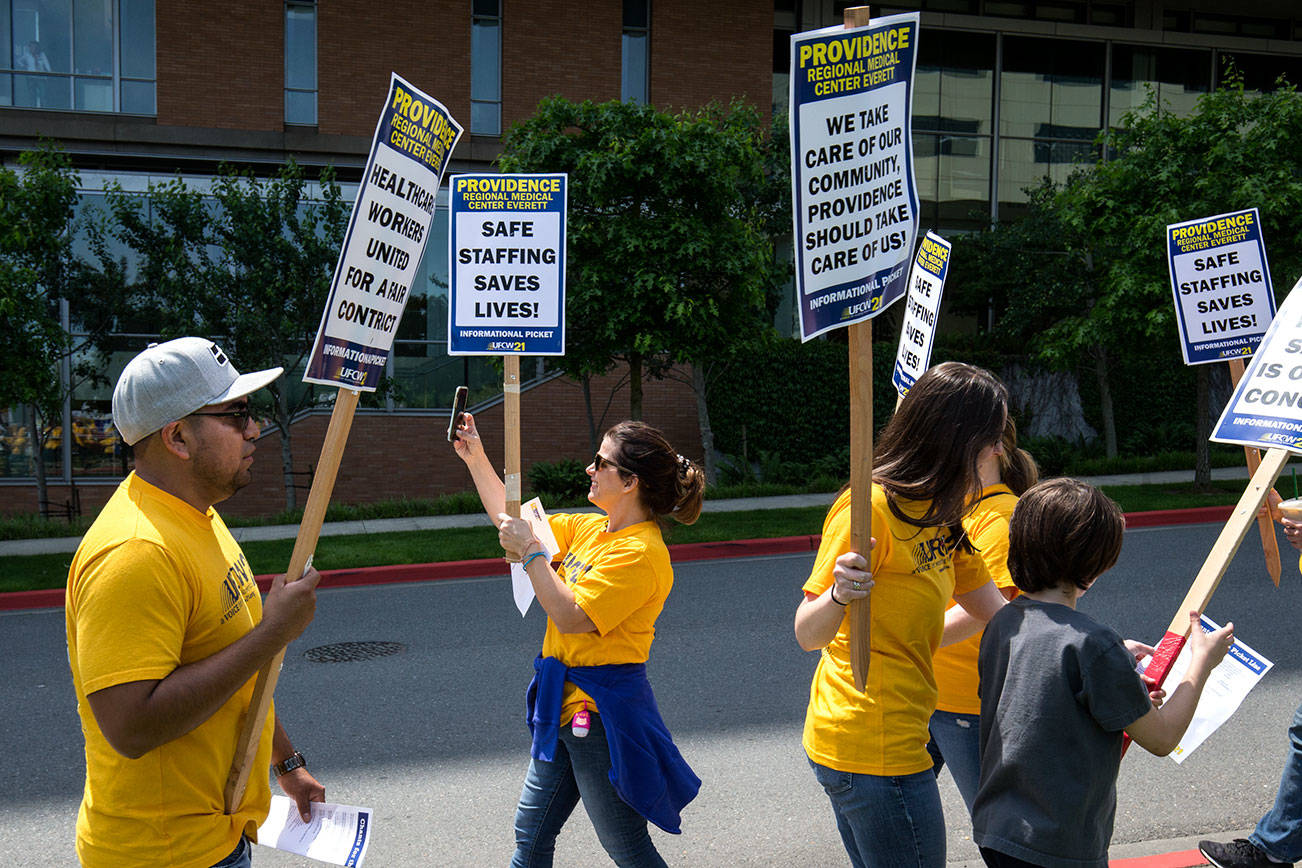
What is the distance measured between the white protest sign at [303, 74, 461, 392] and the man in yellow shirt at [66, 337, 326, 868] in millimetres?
437

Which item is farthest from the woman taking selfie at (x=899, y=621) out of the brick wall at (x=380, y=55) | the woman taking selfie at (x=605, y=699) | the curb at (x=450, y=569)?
the brick wall at (x=380, y=55)

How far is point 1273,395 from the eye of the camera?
331cm

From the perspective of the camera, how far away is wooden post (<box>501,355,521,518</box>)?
3.40 m

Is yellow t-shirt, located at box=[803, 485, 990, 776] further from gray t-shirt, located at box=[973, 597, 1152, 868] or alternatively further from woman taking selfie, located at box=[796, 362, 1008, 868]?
gray t-shirt, located at box=[973, 597, 1152, 868]

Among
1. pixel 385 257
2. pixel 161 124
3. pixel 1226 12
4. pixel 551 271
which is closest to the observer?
pixel 385 257

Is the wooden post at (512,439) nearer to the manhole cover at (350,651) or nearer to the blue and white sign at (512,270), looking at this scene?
the blue and white sign at (512,270)

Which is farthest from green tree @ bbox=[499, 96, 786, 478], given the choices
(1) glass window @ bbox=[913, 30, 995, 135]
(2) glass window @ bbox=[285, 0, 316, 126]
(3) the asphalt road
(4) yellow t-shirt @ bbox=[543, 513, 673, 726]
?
(1) glass window @ bbox=[913, 30, 995, 135]

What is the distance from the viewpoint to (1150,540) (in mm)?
11883

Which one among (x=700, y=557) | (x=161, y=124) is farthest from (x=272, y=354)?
(x=700, y=557)

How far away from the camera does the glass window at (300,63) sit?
63.7ft

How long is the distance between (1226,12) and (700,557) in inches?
901

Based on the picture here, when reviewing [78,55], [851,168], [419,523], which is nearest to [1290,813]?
[851,168]

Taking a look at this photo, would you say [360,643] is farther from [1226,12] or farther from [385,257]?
[1226,12]

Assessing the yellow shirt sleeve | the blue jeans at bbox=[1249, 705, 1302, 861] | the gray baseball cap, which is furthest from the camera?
the blue jeans at bbox=[1249, 705, 1302, 861]
